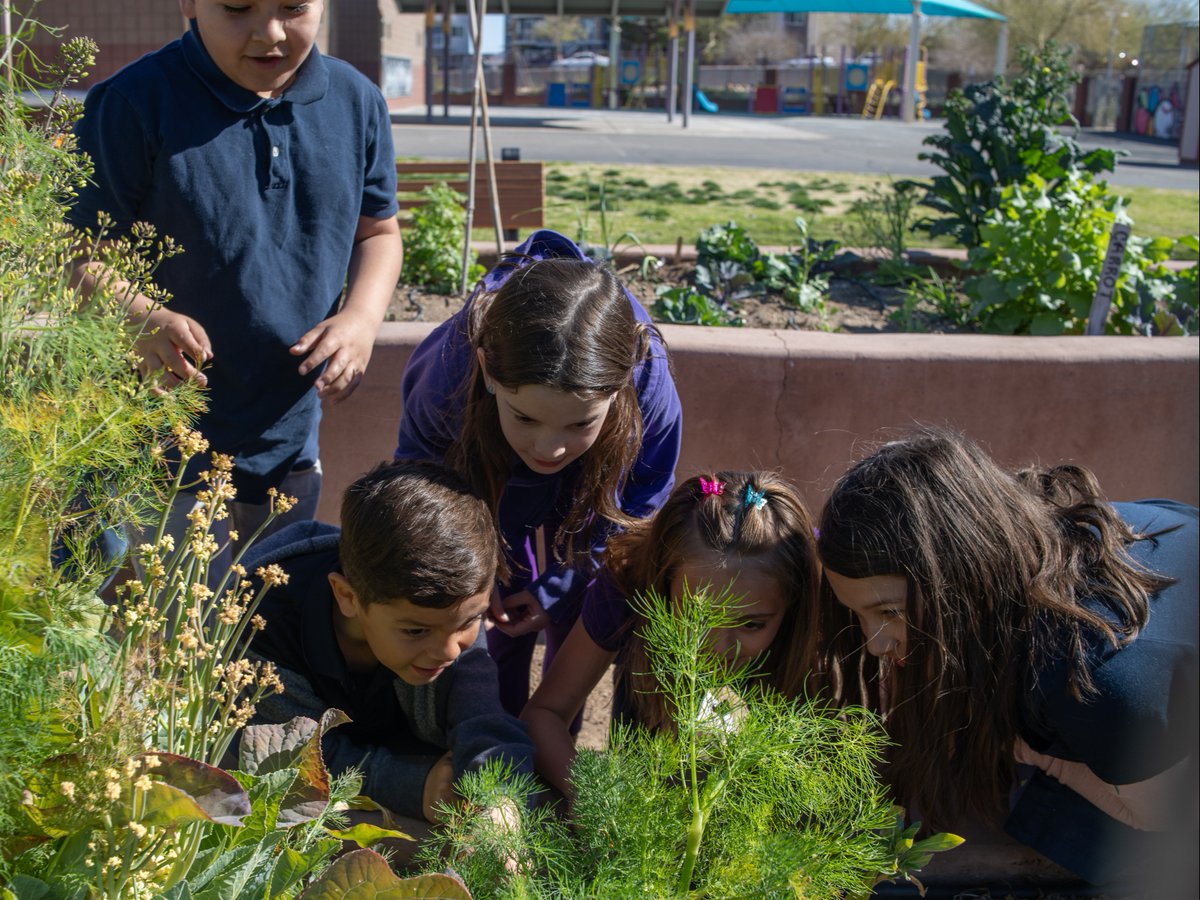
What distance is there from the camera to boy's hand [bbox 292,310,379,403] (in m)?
2.14

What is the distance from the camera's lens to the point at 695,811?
3.59ft

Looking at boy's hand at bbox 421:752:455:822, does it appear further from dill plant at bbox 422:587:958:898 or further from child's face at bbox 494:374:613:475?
child's face at bbox 494:374:613:475

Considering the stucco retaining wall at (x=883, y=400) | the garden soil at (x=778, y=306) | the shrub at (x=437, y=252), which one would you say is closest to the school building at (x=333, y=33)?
the shrub at (x=437, y=252)

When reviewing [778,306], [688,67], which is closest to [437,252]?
[778,306]

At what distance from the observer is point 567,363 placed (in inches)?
77.2

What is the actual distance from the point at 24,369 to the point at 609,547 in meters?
1.32

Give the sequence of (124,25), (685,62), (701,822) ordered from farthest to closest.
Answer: (685,62), (124,25), (701,822)

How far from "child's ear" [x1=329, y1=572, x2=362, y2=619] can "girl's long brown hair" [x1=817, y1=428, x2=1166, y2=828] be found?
78cm

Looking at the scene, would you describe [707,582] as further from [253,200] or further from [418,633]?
[253,200]

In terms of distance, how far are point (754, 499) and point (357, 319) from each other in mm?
874

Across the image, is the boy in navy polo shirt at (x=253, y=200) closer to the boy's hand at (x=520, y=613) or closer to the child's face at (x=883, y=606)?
the boy's hand at (x=520, y=613)

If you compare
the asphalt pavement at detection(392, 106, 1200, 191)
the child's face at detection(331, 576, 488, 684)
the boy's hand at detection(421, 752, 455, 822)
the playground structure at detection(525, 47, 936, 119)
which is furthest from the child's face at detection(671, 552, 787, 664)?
the playground structure at detection(525, 47, 936, 119)

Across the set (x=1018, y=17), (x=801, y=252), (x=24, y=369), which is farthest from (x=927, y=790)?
(x=1018, y=17)

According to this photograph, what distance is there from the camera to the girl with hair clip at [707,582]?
1968mm
